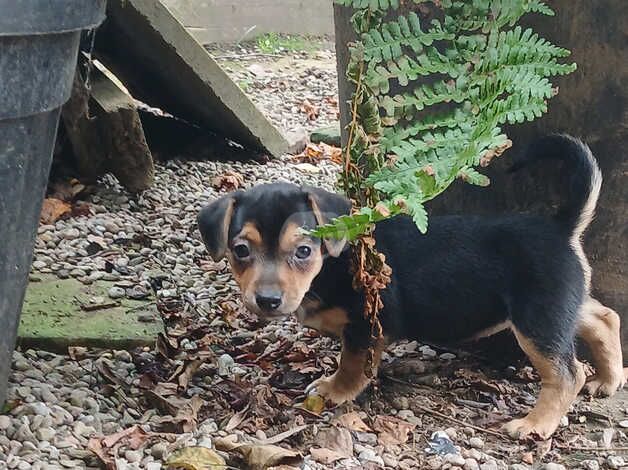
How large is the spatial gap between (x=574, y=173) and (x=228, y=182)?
8.71 feet

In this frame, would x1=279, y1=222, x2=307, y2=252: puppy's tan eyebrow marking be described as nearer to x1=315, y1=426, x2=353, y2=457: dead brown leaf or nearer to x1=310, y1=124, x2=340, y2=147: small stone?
x1=315, y1=426, x2=353, y2=457: dead brown leaf

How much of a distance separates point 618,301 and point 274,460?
5.04 ft

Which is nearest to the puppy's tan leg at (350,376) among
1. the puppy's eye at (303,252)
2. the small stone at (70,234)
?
the puppy's eye at (303,252)

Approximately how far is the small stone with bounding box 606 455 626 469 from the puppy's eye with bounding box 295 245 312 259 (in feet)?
3.98

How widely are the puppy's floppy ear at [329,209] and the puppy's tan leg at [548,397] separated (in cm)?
74

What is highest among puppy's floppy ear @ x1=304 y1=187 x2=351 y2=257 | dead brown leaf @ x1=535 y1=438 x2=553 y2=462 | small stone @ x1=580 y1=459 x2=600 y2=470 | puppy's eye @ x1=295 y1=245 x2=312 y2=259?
puppy's floppy ear @ x1=304 y1=187 x2=351 y2=257

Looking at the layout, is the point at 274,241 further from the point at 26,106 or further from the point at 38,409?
the point at 26,106

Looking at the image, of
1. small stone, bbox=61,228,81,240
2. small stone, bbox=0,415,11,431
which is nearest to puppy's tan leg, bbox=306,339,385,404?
small stone, bbox=0,415,11,431

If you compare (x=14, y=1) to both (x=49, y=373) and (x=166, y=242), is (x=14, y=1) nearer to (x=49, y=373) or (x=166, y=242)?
(x=49, y=373)

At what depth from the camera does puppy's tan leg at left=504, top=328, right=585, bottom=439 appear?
11.3ft

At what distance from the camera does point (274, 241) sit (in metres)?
3.37

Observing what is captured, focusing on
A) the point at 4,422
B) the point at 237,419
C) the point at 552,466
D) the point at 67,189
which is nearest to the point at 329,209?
the point at 237,419

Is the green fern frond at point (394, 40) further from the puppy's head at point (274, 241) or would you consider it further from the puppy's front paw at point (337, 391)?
the puppy's front paw at point (337, 391)

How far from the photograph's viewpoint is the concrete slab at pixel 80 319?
3.78m
